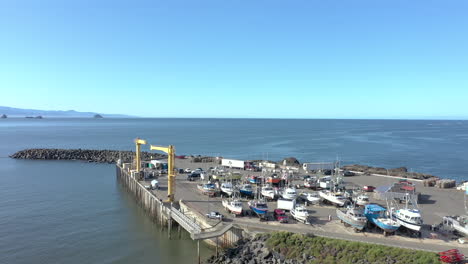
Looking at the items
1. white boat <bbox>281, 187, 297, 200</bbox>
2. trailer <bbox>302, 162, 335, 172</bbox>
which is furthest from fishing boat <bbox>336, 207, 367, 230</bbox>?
trailer <bbox>302, 162, 335, 172</bbox>

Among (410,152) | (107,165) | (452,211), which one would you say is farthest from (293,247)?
(410,152)

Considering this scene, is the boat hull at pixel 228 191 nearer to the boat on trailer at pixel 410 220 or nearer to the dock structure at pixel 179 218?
the dock structure at pixel 179 218

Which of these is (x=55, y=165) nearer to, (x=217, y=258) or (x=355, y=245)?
(x=217, y=258)

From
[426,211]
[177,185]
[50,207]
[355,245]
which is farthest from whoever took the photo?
[177,185]

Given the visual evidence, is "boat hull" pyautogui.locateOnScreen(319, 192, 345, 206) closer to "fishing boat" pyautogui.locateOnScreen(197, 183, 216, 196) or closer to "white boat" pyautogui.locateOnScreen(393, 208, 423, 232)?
"white boat" pyautogui.locateOnScreen(393, 208, 423, 232)

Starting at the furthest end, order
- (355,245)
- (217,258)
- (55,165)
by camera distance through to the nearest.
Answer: (55,165) → (217,258) → (355,245)

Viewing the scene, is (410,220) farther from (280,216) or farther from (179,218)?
(179,218)

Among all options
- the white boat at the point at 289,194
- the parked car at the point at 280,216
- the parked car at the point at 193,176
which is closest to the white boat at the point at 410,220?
the parked car at the point at 280,216
